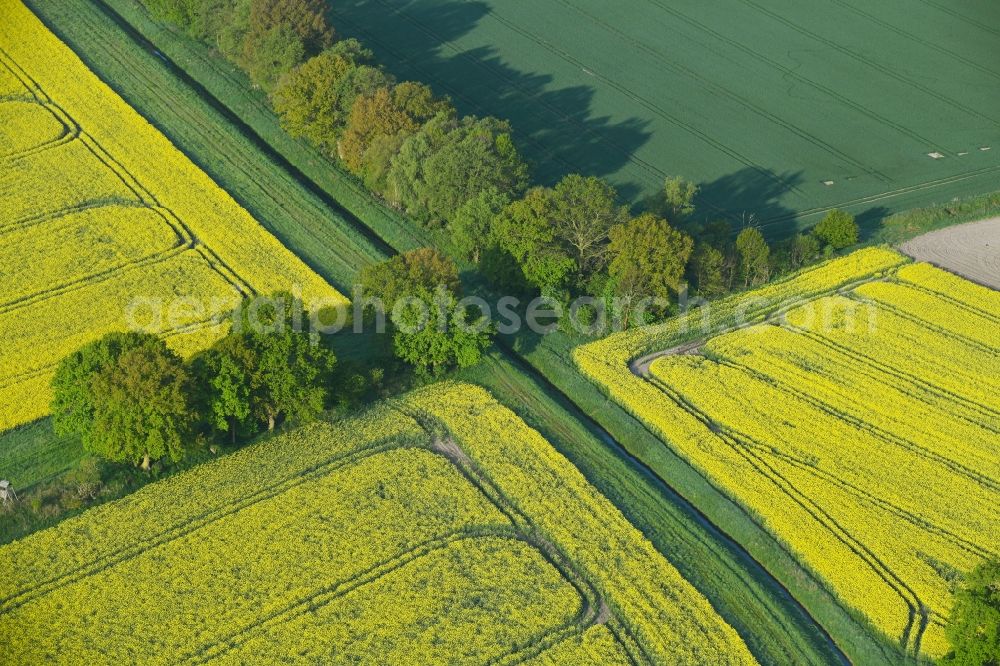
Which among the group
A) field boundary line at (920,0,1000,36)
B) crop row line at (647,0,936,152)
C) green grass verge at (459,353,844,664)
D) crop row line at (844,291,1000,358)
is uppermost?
field boundary line at (920,0,1000,36)

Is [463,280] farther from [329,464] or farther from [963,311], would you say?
[963,311]

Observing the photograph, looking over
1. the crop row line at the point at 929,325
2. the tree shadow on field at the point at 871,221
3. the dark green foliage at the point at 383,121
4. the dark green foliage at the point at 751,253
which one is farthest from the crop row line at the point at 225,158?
the tree shadow on field at the point at 871,221

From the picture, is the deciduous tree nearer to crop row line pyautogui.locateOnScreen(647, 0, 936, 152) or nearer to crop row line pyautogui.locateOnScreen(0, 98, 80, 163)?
crop row line pyautogui.locateOnScreen(647, 0, 936, 152)

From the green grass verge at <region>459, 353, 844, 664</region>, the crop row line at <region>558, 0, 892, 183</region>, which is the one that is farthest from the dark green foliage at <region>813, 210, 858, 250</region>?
the green grass verge at <region>459, 353, 844, 664</region>

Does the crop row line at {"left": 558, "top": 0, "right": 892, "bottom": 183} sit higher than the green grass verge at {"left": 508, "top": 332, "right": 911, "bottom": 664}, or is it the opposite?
the crop row line at {"left": 558, "top": 0, "right": 892, "bottom": 183}

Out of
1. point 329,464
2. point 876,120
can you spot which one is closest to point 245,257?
point 329,464

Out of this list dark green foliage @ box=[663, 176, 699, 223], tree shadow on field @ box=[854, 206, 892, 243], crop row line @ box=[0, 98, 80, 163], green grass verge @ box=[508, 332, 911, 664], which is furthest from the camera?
crop row line @ box=[0, 98, 80, 163]
